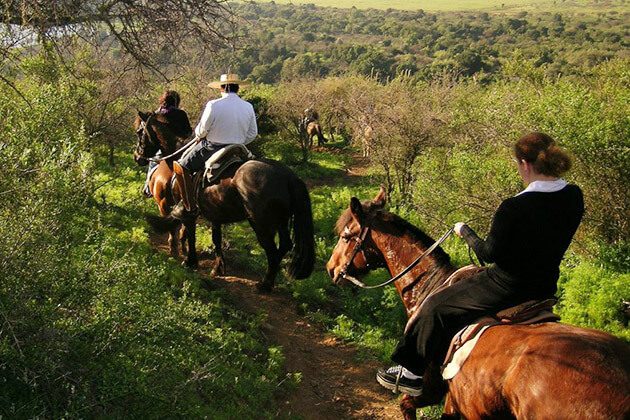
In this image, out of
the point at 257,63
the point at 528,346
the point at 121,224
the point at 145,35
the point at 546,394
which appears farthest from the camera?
the point at 257,63

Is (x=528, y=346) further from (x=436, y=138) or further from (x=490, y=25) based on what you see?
(x=490, y=25)

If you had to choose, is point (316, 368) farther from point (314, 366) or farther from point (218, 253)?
point (218, 253)

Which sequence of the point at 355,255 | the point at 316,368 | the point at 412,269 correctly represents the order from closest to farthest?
the point at 412,269, the point at 355,255, the point at 316,368

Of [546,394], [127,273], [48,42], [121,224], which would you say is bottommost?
[121,224]

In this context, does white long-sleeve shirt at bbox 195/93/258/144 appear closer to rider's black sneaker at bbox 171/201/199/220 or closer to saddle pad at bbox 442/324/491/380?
rider's black sneaker at bbox 171/201/199/220

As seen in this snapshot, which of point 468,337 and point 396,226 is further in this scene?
point 396,226

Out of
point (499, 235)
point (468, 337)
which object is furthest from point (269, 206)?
point (499, 235)

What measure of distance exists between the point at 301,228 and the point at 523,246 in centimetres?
472

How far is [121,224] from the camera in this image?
34.8ft

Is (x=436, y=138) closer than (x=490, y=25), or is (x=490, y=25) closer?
(x=436, y=138)

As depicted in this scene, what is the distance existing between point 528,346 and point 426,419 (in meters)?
2.87

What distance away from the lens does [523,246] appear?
12.6 feet

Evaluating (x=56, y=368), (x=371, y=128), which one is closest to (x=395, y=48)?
(x=371, y=128)

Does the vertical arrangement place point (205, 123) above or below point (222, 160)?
above
